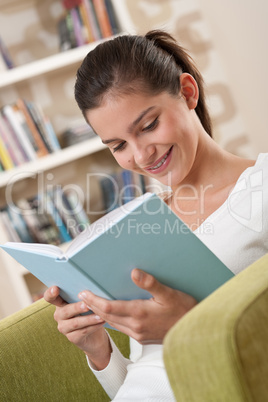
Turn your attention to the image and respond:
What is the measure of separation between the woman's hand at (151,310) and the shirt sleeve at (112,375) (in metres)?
0.32

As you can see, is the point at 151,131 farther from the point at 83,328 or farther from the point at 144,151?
the point at 83,328

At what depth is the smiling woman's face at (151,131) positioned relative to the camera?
3.68ft

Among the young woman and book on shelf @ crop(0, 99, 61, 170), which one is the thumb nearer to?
the young woman

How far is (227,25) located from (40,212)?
149cm

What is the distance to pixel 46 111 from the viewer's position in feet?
8.72

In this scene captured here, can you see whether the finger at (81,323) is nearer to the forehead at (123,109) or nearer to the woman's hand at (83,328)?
the woman's hand at (83,328)

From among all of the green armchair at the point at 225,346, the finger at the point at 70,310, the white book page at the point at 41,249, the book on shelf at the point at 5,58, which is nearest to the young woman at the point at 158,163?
the finger at the point at 70,310

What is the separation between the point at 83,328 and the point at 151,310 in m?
0.25

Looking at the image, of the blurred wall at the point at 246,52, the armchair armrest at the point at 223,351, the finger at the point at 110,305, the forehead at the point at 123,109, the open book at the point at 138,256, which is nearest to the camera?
the armchair armrest at the point at 223,351

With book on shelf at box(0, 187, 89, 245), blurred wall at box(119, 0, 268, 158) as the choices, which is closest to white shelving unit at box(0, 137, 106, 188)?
book on shelf at box(0, 187, 89, 245)

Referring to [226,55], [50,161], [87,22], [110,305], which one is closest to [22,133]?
[50,161]

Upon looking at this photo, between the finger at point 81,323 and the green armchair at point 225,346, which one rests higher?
the green armchair at point 225,346

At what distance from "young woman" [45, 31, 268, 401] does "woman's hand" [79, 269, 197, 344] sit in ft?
0.14

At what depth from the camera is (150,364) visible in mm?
1065
